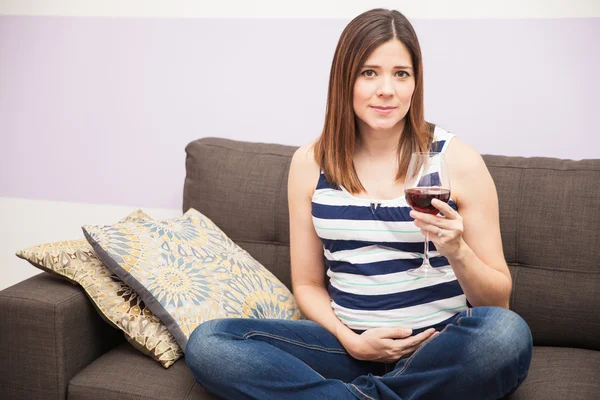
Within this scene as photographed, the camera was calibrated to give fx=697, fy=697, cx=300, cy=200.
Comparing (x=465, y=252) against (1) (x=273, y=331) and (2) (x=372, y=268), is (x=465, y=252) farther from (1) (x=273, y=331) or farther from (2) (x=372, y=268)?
(1) (x=273, y=331)

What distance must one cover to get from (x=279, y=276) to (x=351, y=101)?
685 mm

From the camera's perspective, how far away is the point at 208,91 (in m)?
2.67

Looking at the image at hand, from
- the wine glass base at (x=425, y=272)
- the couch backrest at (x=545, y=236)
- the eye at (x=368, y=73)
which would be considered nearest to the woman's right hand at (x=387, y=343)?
the wine glass base at (x=425, y=272)

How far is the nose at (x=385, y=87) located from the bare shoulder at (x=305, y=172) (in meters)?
0.29

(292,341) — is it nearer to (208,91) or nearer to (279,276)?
(279,276)

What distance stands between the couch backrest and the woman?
308 millimetres

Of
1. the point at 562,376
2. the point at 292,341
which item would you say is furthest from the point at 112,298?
the point at 562,376

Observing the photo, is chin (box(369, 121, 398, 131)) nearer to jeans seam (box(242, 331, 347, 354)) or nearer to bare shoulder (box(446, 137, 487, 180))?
bare shoulder (box(446, 137, 487, 180))

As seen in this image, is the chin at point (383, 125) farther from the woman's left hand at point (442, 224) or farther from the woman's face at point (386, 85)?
the woman's left hand at point (442, 224)

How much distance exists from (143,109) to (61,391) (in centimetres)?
128

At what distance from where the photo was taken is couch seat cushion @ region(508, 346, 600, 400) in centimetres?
165

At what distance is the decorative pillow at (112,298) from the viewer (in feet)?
6.10

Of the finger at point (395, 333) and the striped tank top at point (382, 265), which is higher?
the striped tank top at point (382, 265)

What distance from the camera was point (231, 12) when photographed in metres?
2.61
